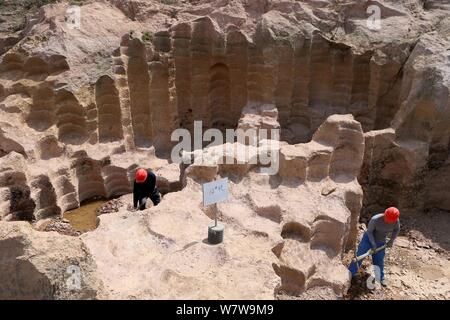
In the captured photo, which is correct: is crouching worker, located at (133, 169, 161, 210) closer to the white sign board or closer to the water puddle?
the water puddle

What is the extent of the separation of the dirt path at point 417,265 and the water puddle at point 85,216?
4509mm

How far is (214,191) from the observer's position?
A: 521 centimetres

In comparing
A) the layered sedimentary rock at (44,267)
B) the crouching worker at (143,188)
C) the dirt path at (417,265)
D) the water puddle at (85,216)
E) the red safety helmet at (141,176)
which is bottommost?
the dirt path at (417,265)

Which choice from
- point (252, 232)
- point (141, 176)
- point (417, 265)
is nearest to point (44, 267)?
point (252, 232)

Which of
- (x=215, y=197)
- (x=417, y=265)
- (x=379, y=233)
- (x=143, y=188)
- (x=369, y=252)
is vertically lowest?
(x=417, y=265)

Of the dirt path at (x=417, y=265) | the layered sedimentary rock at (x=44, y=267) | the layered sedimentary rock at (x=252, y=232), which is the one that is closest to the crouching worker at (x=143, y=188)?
the layered sedimentary rock at (x=252, y=232)

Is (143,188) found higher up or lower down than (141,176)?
lower down

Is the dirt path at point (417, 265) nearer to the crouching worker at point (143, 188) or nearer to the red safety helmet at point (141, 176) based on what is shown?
the crouching worker at point (143, 188)

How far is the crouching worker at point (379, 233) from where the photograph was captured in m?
6.00

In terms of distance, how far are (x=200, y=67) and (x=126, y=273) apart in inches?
239

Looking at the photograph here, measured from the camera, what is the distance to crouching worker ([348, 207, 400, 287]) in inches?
236

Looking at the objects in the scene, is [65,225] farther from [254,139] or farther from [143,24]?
[143,24]

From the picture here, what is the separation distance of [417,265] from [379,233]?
153cm

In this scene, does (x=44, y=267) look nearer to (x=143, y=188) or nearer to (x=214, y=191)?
(x=214, y=191)
